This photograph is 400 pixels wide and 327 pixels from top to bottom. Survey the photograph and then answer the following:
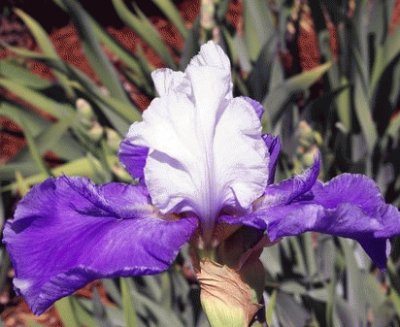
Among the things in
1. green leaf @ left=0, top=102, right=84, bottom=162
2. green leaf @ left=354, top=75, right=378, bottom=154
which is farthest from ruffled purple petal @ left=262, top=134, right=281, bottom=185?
green leaf @ left=0, top=102, right=84, bottom=162

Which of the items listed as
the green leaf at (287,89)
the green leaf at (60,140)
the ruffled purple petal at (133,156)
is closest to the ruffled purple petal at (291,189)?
the ruffled purple petal at (133,156)

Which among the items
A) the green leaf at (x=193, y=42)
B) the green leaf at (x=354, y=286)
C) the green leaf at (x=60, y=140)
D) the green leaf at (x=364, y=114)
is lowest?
the green leaf at (x=354, y=286)

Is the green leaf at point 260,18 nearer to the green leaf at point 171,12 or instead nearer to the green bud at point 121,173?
the green leaf at point 171,12

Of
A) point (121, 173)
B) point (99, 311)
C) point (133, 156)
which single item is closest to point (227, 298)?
point (133, 156)

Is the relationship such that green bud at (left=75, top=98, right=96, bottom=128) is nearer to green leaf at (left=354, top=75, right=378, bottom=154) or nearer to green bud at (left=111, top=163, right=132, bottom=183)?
green bud at (left=111, top=163, right=132, bottom=183)

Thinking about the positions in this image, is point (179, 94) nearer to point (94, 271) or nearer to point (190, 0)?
point (94, 271)

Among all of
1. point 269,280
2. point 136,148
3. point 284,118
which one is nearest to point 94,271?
point 136,148
